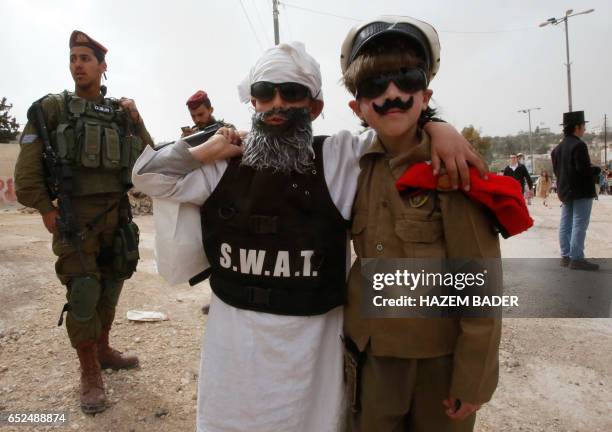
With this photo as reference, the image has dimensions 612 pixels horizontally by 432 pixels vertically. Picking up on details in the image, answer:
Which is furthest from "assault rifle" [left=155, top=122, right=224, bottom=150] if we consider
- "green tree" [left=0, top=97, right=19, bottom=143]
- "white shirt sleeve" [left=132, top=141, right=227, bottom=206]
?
"green tree" [left=0, top=97, right=19, bottom=143]

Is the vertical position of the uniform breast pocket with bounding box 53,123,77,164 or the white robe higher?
the uniform breast pocket with bounding box 53,123,77,164

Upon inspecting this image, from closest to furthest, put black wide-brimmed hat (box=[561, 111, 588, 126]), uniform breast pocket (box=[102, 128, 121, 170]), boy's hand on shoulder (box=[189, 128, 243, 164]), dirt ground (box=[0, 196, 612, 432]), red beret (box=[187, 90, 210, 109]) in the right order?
boy's hand on shoulder (box=[189, 128, 243, 164]) → dirt ground (box=[0, 196, 612, 432]) → uniform breast pocket (box=[102, 128, 121, 170]) → red beret (box=[187, 90, 210, 109]) → black wide-brimmed hat (box=[561, 111, 588, 126])

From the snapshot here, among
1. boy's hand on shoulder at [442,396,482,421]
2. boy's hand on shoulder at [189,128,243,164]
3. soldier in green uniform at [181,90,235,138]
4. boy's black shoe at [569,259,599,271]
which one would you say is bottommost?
boy's black shoe at [569,259,599,271]

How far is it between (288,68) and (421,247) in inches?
31.6

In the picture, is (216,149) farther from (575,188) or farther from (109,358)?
(575,188)

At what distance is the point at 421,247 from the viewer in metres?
1.31

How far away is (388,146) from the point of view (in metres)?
1.46

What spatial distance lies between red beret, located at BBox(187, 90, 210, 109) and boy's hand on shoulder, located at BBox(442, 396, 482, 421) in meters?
4.01

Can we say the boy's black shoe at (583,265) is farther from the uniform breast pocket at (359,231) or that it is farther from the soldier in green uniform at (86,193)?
the soldier in green uniform at (86,193)

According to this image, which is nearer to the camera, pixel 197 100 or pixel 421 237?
pixel 421 237

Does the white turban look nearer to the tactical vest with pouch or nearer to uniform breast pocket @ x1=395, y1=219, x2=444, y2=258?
uniform breast pocket @ x1=395, y1=219, x2=444, y2=258

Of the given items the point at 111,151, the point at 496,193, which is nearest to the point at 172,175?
the point at 496,193

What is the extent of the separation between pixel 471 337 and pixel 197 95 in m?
4.08

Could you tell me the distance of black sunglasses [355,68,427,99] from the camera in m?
1.34
